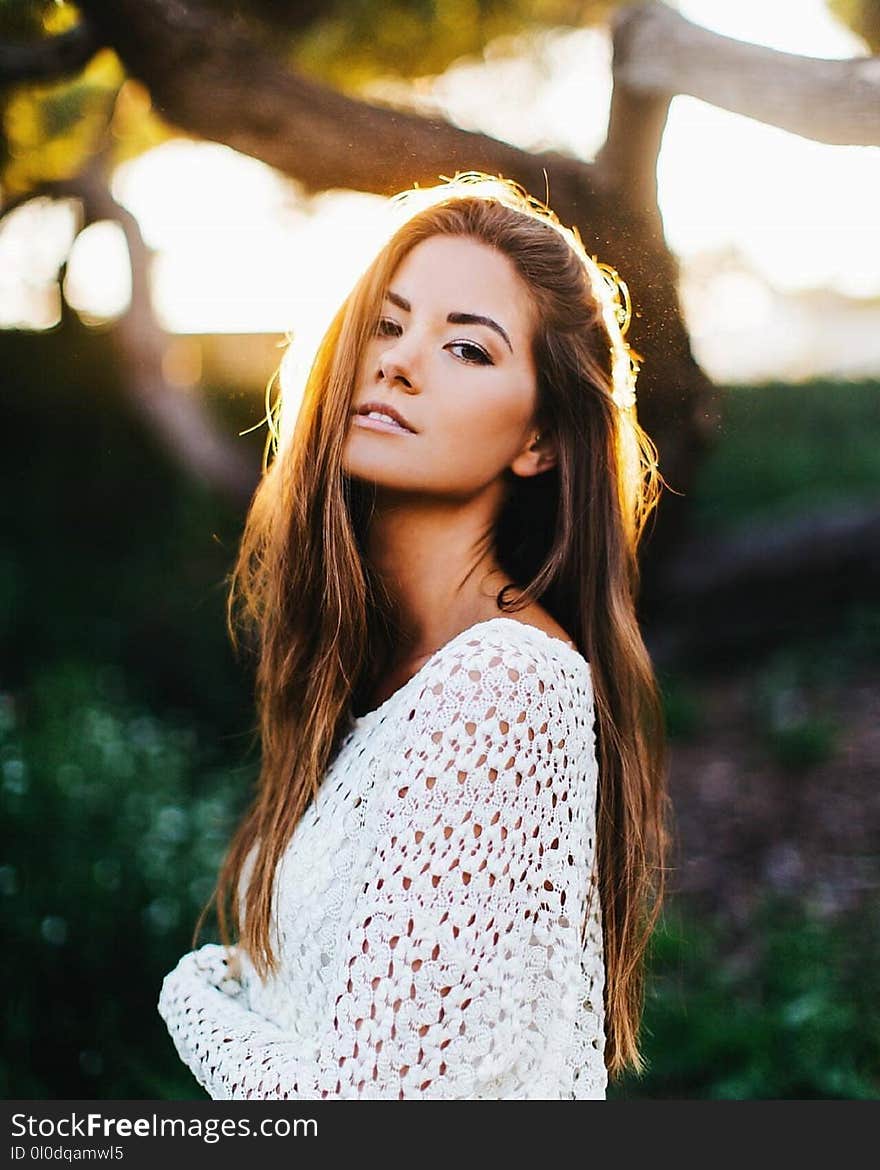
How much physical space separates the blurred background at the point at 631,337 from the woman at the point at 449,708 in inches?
10.4

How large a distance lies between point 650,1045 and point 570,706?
4.84 ft

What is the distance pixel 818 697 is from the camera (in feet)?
10.6

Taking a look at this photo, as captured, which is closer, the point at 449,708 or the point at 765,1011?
the point at 449,708

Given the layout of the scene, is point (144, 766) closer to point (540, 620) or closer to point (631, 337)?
point (631, 337)

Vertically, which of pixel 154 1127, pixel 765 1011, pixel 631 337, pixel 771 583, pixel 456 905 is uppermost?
pixel 631 337

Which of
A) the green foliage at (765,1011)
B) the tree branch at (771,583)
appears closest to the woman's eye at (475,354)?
the green foliage at (765,1011)

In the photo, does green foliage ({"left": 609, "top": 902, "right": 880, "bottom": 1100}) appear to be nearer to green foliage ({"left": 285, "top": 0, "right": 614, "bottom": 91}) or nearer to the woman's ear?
the woman's ear

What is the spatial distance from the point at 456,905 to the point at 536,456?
62cm

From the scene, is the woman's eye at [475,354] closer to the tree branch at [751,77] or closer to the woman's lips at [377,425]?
the woman's lips at [377,425]

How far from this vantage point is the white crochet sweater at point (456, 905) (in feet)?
3.51

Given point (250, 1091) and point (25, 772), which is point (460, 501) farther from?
point (25, 772)

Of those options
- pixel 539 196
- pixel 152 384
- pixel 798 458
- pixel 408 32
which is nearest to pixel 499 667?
pixel 539 196

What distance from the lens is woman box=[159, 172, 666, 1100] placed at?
1.09 meters

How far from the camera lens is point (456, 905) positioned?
3.55ft
